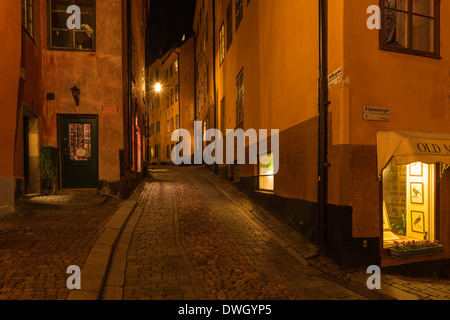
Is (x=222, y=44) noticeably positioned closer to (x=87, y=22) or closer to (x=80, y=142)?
(x=87, y=22)

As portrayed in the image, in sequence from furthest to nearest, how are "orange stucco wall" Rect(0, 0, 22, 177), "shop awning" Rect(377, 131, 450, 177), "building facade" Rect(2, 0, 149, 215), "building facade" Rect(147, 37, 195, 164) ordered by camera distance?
"building facade" Rect(147, 37, 195, 164) → "building facade" Rect(2, 0, 149, 215) → "orange stucco wall" Rect(0, 0, 22, 177) → "shop awning" Rect(377, 131, 450, 177)

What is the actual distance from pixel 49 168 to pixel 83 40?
4.44 m

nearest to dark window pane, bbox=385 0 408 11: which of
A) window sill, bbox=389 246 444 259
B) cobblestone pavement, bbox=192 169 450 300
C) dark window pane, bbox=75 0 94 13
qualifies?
window sill, bbox=389 246 444 259

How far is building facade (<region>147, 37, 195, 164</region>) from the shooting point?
30.5 meters

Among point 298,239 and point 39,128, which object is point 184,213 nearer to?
point 298,239

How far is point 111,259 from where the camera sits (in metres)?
5.59

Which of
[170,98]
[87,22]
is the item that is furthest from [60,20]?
[170,98]

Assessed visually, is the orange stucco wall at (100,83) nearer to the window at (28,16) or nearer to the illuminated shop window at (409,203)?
the window at (28,16)

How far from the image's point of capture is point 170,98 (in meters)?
34.3

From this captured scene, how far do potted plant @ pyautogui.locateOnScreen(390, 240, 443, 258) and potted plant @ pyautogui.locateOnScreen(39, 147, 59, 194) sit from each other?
9447 millimetres

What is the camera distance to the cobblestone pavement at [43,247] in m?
4.17

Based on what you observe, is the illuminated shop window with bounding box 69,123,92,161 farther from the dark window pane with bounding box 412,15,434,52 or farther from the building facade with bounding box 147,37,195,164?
the building facade with bounding box 147,37,195,164

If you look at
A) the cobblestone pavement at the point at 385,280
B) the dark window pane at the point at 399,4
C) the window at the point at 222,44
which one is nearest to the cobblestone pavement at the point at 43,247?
the cobblestone pavement at the point at 385,280

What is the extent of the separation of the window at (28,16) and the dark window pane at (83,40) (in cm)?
138
